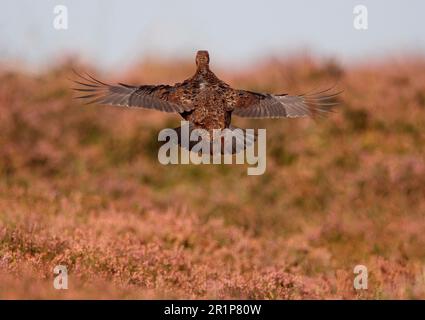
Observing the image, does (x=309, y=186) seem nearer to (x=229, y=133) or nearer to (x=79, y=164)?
(x=79, y=164)

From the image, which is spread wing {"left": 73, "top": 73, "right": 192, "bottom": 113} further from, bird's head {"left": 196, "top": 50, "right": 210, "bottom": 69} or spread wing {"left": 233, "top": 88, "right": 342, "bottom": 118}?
spread wing {"left": 233, "top": 88, "right": 342, "bottom": 118}

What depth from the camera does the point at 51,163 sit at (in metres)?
16.6

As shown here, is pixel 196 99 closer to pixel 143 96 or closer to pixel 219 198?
pixel 143 96

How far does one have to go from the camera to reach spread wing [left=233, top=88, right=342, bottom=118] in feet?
34.2

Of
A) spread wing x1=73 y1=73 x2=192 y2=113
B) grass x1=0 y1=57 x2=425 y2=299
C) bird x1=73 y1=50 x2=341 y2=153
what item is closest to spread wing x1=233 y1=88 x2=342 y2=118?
bird x1=73 y1=50 x2=341 y2=153

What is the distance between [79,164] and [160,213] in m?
3.32

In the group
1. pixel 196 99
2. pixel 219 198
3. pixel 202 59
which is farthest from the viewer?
pixel 219 198

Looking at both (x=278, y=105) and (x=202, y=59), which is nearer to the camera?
(x=202, y=59)

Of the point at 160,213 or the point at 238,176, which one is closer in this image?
the point at 160,213

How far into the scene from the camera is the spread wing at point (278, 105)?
1041cm

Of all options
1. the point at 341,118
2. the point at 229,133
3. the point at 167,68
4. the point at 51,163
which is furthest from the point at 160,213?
the point at 167,68

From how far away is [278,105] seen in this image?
10836 mm

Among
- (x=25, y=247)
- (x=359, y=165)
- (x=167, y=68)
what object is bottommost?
(x=25, y=247)

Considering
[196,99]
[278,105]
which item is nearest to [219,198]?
[278,105]
